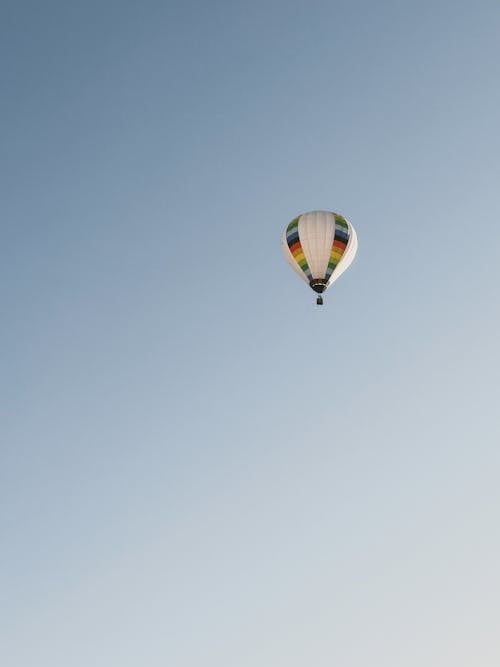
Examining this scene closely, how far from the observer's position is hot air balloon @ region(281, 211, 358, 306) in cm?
5034

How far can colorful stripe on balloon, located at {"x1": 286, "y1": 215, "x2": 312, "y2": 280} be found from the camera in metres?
50.8

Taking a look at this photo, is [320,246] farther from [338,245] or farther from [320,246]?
[338,245]

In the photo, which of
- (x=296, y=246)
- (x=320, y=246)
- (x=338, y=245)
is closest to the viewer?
(x=320, y=246)

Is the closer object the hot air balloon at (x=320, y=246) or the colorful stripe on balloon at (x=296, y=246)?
the hot air balloon at (x=320, y=246)

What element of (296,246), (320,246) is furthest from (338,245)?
(296,246)

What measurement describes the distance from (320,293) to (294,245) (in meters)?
4.44

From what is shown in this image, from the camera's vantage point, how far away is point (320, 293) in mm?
50344

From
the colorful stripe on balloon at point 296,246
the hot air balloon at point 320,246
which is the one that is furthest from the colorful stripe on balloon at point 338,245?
the colorful stripe on balloon at point 296,246

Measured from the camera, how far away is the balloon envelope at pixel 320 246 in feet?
165

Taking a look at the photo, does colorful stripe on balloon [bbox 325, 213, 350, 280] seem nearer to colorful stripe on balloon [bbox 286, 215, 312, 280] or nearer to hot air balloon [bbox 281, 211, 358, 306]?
hot air balloon [bbox 281, 211, 358, 306]

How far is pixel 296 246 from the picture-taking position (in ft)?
168

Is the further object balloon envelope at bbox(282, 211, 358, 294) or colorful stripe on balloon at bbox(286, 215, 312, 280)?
colorful stripe on balloon at bbox(286, 215, 312, 280)

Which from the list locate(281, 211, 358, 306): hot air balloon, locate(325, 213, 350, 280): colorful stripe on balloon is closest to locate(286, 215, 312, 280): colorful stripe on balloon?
locate(281, 211, 358, 306): hot air balloon

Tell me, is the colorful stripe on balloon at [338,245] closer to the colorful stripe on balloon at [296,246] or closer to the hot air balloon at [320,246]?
the hot air balloon at [320,246]
